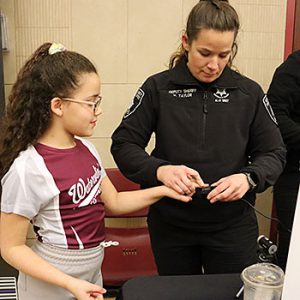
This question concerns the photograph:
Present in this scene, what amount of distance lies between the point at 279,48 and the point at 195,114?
138 centimetres

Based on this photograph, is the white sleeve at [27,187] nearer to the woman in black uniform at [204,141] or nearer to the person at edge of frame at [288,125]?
the woman in black uniform at [204,141]

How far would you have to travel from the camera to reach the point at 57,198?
1.17 metres

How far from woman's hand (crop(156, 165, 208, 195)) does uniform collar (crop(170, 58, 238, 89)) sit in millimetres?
292

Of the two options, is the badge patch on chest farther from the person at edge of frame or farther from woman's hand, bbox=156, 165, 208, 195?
the person at edge of frame

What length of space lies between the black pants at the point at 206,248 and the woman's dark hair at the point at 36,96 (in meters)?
0.52

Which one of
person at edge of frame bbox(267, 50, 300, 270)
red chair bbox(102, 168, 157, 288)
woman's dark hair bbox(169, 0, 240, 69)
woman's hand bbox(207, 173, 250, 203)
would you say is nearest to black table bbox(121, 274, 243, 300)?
woman's hand bbox(207, 173, 250, 203)

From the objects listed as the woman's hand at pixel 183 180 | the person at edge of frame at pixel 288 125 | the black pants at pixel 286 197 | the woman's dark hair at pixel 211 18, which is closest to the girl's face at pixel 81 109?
the woman's hand at pixel 183 180

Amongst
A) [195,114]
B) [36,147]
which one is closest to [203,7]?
[195,114]

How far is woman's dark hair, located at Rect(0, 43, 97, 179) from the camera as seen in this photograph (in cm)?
120

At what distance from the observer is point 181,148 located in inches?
56.2

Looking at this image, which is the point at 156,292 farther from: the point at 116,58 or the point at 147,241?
the point at 116,58

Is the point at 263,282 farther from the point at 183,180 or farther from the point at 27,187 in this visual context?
the point at 27,187

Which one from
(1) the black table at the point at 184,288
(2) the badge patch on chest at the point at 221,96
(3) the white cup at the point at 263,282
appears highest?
(2) the badge patch on chest at the point at 221,96

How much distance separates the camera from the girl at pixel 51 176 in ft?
3.71
